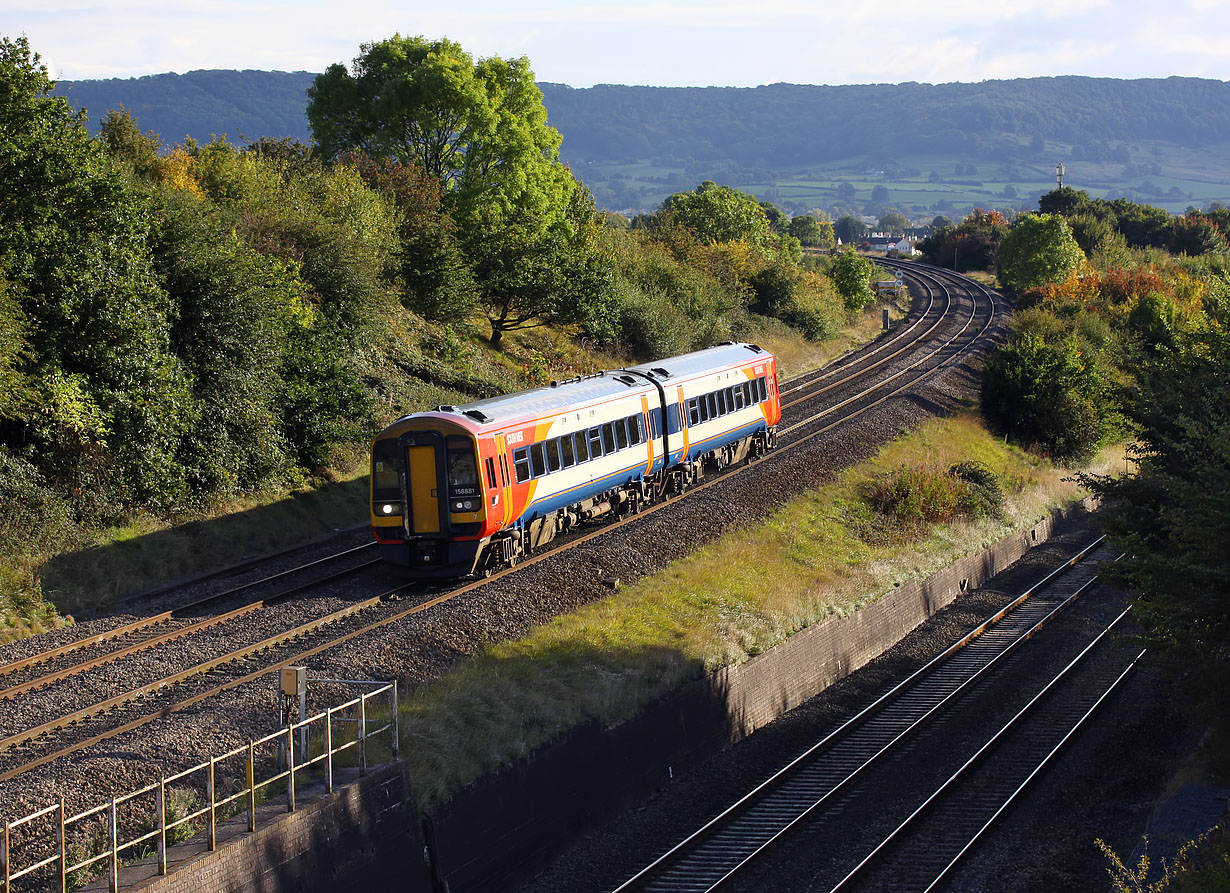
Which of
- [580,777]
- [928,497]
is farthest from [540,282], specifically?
[580,777]

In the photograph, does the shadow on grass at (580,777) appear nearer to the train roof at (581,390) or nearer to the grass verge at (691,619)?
the grass verge at (691,619)

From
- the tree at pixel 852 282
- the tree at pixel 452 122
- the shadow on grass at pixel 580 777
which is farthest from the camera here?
the tree at pixel 852 282

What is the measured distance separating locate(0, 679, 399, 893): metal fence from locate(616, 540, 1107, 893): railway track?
397 centimetres

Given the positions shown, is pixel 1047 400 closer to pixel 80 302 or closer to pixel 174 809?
pixel 80 302

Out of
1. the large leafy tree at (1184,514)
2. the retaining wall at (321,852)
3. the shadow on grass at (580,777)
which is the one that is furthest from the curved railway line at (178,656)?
the large leafy tree at (1184,514)

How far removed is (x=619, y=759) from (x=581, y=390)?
33.4 feet

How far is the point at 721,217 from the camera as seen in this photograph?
7156 centimetres

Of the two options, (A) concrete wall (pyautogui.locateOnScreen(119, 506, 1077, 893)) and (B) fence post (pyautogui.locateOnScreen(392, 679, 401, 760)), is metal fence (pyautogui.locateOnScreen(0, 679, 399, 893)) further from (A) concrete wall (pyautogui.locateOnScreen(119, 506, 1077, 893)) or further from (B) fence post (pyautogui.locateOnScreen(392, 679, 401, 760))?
(A) concrete wall (pyautogui.locateOnScreen(119, 506, 1077, 893))

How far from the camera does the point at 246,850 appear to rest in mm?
11461

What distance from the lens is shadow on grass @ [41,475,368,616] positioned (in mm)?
20453

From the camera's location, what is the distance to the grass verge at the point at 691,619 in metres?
15.7

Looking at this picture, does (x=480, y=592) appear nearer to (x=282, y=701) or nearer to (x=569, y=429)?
(x=569, y=429)

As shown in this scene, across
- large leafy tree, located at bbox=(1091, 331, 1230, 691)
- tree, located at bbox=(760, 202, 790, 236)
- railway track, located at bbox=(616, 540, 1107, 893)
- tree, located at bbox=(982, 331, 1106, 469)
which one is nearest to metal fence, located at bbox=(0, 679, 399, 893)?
railway track, located at bbox=(616, 540, 1107, 893)

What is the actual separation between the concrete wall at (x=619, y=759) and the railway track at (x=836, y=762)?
1.39 metres
